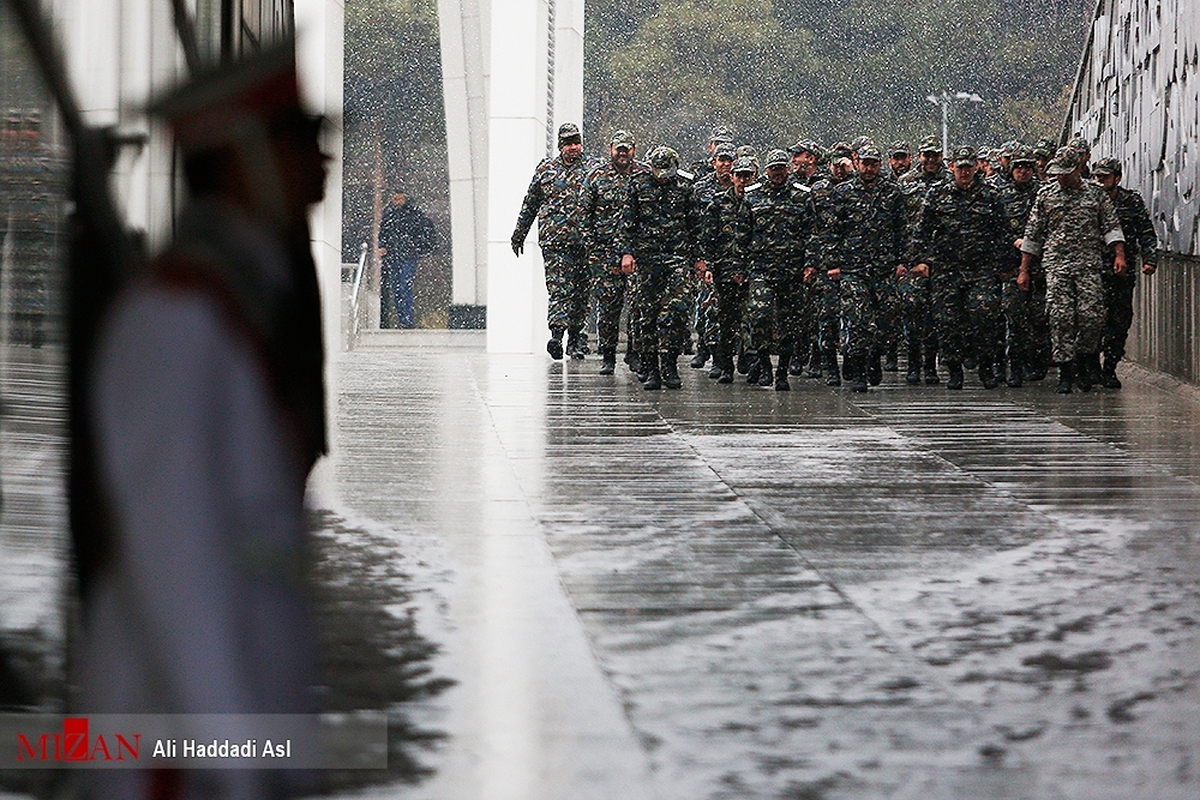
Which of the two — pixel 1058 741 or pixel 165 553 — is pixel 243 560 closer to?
pixel 165 553

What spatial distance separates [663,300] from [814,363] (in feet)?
8.69

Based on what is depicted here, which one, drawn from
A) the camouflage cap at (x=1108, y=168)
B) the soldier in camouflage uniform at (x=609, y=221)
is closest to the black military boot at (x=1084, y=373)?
the camouflage cap at (x=1108, y=168)

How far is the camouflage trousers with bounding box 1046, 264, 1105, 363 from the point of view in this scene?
15.9 metres

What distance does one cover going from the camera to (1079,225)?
15867 mm

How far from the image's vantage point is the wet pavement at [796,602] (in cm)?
473

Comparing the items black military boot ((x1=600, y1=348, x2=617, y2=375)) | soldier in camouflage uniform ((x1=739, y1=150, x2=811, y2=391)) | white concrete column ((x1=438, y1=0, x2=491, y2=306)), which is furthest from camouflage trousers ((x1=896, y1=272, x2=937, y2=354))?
white concrete column ((x1=438, y1=0, x2=491, y2=306))

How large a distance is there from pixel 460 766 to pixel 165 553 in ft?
6.05

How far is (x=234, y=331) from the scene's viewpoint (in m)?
3.05

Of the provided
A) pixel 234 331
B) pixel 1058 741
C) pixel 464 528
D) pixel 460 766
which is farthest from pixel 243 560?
→ pixel 464 528

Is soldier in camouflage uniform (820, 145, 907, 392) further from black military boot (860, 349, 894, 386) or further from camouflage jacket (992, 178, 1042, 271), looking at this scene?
camouflage jacket (992, 178, 1042, 271)

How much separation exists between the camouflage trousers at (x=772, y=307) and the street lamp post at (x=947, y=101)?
4055 centimetres

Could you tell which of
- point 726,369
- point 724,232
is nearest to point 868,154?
point 724,232

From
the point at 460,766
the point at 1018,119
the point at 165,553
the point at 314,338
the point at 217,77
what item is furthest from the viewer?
the point at 1018,119

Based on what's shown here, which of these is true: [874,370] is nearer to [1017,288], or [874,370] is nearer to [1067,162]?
[1017,288]
